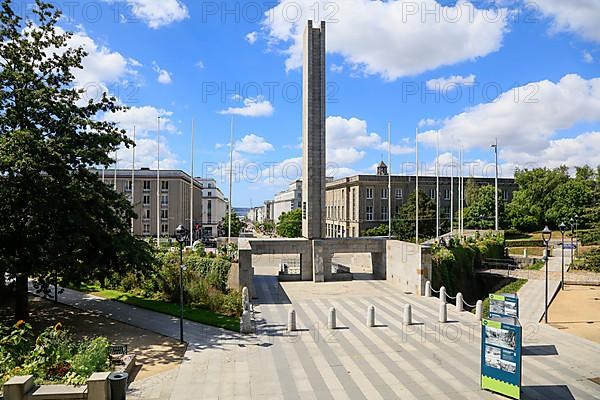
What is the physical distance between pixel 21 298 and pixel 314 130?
68.4ft

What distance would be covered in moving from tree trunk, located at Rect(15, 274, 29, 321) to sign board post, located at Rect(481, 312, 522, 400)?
16126 millimetres

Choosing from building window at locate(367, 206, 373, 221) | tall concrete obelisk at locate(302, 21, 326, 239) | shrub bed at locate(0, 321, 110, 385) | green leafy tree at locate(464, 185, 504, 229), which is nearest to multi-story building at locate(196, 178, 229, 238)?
building window at locate(367, 206, 373, 221)

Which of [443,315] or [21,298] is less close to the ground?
[21,298]

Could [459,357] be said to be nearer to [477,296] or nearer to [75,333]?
[75,333]

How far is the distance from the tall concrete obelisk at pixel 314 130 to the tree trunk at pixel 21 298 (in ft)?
60.7

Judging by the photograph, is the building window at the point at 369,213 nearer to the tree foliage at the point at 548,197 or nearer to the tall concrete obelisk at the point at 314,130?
the tree foliage at the point at 548,197

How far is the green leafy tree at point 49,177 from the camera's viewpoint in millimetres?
14789

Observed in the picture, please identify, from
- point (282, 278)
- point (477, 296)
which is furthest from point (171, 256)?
point (477, 296)

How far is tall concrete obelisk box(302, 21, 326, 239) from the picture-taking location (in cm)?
3042

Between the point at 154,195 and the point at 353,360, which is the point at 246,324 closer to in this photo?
the point at 353,360

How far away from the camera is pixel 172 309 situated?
2014 cm

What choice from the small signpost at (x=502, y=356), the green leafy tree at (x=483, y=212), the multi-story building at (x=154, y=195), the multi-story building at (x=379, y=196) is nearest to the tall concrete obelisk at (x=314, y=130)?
the small signpost at (x=502, y=356)

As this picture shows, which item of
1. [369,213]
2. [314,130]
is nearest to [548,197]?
[369,213]

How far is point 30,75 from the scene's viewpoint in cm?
1573
